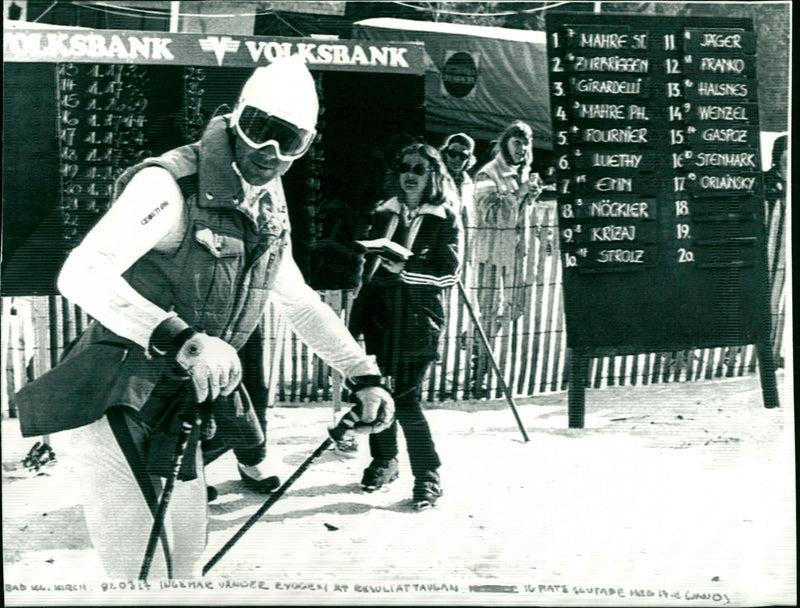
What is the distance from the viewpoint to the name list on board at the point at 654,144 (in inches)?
164

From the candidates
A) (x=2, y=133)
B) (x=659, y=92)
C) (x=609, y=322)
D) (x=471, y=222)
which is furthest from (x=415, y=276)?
(x=2, y=133)

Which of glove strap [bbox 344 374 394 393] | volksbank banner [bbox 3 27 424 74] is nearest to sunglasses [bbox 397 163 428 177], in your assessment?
volksbank banner [bbox 3 27 424 74]

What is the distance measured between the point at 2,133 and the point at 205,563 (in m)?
2.10

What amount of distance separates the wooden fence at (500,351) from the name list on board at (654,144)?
0.15 metres

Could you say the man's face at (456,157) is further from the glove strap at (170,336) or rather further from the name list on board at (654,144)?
the glove strap at (170,336)

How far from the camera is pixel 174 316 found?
394cm

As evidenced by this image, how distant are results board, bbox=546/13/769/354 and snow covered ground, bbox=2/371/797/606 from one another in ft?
1.47

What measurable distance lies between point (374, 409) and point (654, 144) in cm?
176

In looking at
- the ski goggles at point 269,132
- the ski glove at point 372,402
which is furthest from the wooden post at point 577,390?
the ski goggles at point 269,132

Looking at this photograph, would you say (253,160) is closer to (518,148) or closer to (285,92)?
(285,92)

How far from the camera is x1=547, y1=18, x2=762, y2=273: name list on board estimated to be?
13.7 ft

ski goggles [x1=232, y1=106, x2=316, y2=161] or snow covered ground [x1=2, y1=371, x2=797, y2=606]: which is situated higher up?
ski goggles [x1=232, y1=106, x2=316, y2=161]

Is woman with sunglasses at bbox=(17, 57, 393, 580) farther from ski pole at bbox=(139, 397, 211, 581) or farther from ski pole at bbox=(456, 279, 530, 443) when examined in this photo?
ski pole at bbox=(456, 279, 530, 443)
